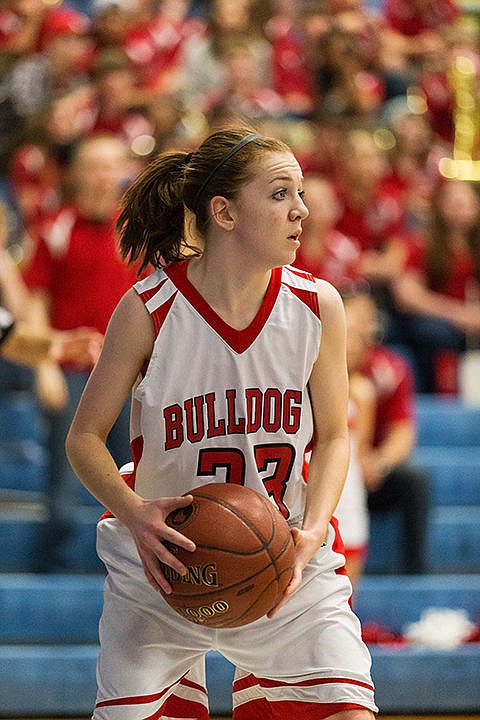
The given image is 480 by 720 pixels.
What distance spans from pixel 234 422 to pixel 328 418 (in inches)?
9.0

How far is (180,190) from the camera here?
270 cm

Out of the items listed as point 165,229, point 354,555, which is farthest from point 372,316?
point 165,229

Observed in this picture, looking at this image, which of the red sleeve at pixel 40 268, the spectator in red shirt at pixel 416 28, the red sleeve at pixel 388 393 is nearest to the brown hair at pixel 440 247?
the red sleeve at pixel 388 393

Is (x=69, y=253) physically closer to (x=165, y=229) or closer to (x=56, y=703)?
(x=56, y=703)

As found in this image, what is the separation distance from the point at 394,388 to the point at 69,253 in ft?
4.97

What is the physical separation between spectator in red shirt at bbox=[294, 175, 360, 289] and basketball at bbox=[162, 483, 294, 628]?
3193 millimetres

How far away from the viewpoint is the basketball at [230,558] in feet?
7.76

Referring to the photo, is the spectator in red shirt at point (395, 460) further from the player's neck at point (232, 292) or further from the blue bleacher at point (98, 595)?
the player's neck at point (232, 292)

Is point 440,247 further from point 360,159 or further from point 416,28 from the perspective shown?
point 416,28

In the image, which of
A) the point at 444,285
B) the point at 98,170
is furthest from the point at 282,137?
the point at 98,170

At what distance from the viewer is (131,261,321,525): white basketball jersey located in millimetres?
2574

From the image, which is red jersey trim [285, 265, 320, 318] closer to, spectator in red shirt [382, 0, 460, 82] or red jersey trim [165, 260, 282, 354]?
red jersey trim [165, 260, 282, 354]

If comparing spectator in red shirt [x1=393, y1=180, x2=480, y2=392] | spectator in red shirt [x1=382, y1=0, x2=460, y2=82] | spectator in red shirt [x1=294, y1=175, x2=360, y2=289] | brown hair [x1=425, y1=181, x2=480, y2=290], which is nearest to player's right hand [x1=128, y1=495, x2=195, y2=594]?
spectator in red shirt [x1=294, y1=175, x2=360, y2=289]

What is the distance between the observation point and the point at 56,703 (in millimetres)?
A: 4586
